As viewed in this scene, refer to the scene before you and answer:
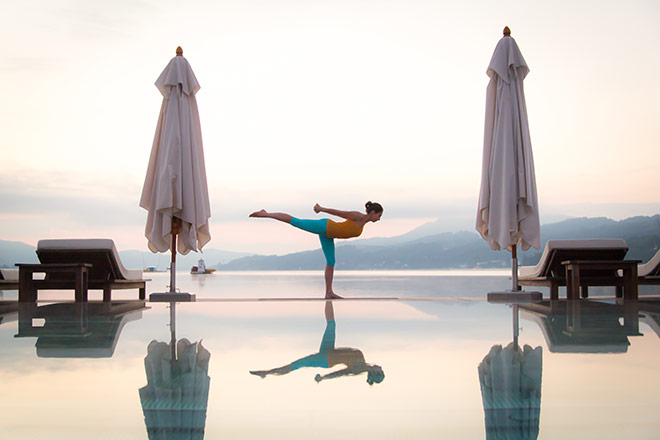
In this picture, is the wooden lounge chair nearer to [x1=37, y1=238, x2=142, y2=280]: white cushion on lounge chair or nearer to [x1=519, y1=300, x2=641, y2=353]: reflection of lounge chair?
[x1=37, y1=238, x2=142, y2=280]: white cushion on lounge chair

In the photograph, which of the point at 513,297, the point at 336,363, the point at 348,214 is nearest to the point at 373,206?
the point at 348,214

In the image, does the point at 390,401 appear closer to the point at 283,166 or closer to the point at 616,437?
the point at 616,437

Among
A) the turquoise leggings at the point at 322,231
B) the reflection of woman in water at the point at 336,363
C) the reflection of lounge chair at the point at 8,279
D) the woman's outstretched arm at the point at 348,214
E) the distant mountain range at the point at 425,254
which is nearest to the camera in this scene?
the reflection of woman in water at the point at 336,363

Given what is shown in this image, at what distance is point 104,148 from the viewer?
659 inches

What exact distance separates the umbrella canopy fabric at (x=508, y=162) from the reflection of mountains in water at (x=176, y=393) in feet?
13.6

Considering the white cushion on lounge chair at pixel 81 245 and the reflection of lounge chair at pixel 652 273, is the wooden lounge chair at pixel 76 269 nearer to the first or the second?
the white cushion on lounge chair at pixel 81 245

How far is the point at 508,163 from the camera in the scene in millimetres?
5949

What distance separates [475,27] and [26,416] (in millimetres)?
13043

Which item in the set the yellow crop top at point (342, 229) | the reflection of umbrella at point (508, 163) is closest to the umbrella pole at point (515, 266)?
the reflection of umbrella at point (508, 163)

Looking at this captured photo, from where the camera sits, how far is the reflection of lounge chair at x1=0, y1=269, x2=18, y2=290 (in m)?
6.22

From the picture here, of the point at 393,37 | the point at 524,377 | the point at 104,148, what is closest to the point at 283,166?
the point at 104,148

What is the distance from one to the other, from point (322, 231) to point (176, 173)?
1859 mm

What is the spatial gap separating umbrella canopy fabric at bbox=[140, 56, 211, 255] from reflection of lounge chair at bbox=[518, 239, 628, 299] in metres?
3.61

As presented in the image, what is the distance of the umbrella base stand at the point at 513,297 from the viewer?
599cm
